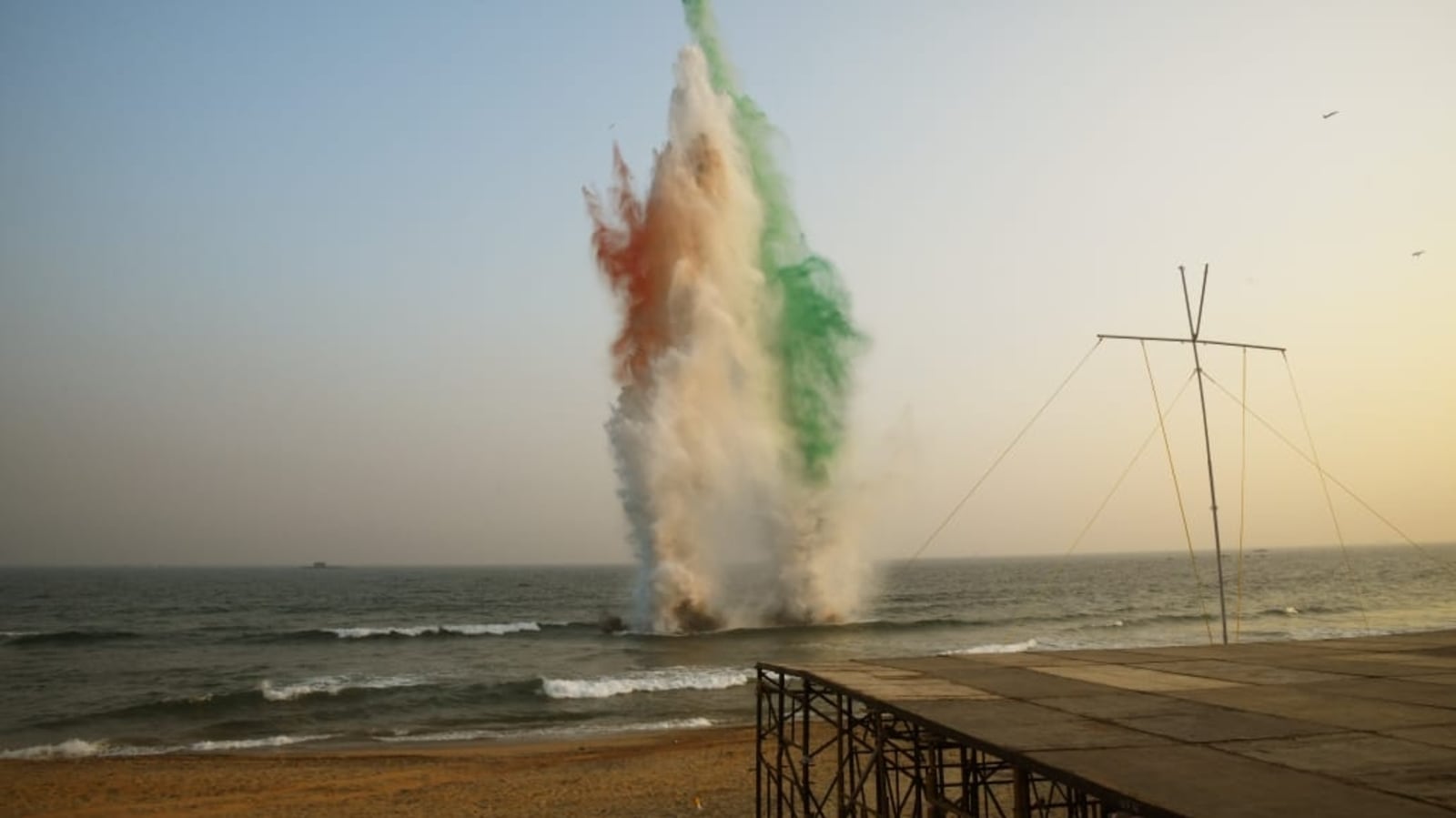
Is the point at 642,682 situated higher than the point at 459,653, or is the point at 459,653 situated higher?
the point at 642,682

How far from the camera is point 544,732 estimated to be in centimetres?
2238

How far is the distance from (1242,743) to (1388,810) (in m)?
1.77

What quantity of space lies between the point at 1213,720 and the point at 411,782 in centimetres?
1372

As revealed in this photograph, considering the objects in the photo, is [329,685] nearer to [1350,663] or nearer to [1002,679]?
[1002,679]

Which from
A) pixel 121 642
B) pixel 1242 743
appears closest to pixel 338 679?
pixel 121 642

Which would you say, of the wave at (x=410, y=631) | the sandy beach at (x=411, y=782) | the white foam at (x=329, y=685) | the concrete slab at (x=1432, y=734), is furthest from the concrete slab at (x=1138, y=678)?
the wave at (x=410, y=631)

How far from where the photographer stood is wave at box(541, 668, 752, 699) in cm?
2700

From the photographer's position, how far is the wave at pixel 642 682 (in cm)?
2700

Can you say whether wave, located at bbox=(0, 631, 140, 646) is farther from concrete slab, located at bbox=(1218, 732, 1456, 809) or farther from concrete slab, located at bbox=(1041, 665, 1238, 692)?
concrete slab, located at bbox=(1218, 732, 1456, 809)

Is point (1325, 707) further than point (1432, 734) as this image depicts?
Yes

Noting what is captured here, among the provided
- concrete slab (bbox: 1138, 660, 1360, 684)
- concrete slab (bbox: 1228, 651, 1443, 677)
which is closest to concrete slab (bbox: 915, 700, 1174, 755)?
concrete slab (bbox: 1138, 660, 1360, 684)

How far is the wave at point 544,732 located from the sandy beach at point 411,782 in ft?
5.09

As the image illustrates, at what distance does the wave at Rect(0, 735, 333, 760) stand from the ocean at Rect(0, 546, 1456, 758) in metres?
0.07

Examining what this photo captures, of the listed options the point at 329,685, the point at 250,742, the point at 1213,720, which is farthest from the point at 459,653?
the point at 1213,720
